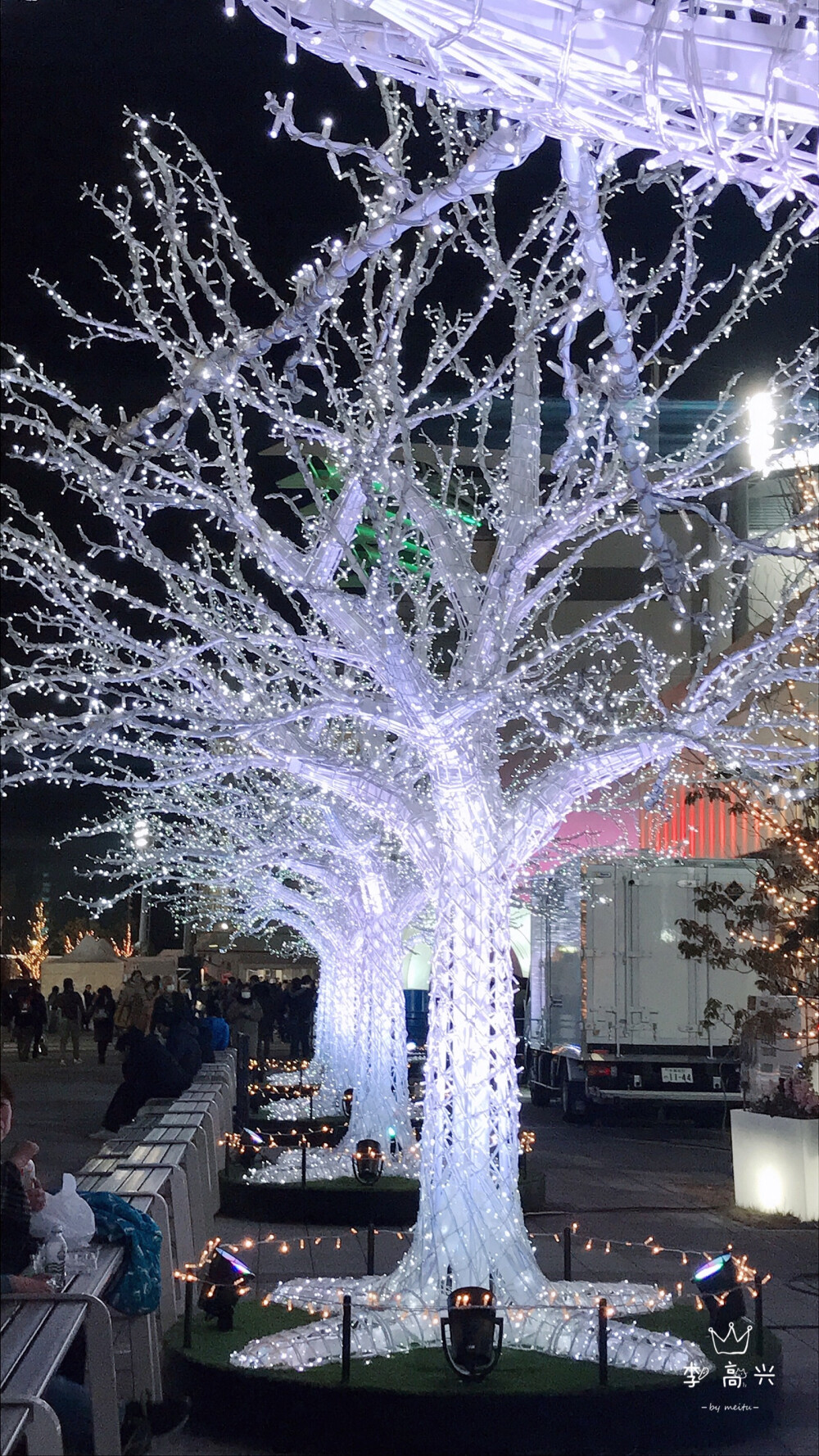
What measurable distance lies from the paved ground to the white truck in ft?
2.33

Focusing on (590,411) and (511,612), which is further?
(511,612)

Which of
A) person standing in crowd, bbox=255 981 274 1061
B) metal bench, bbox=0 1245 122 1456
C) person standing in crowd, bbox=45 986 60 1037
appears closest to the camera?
metal bench, bbox=0 1245 122 1456

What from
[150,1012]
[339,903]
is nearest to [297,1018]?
[150,1012]

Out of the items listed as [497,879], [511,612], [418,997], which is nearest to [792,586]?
[511,612]

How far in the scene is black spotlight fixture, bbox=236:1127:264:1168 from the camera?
13680mm

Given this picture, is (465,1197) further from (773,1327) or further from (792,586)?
(792,586)

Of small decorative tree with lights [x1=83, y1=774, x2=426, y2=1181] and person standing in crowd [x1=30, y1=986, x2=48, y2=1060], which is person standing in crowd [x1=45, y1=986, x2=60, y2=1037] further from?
small decorative tree with lights [x1=83, y1=774, x2=426, y2=1181]

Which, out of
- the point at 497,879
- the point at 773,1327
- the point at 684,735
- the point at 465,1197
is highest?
the point at 684,735

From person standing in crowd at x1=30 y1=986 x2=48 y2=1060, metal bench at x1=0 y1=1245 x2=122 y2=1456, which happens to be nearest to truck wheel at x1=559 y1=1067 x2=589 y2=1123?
person standing in crowd at x1=30 y1=986 x2=48 y2=1060

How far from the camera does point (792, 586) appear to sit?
24.2 feet

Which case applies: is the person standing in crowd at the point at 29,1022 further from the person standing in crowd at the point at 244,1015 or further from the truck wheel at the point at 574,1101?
the truck wheel at the point at 574,1101

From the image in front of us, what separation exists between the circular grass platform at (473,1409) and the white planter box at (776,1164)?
5758 millimetres

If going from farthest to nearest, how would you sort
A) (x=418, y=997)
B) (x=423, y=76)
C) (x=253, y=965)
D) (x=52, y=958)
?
(x=253, y=965) → (x=52, y=958) → (x=418, y=997) → (x=423, y=76)

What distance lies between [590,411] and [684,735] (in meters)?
1.68
